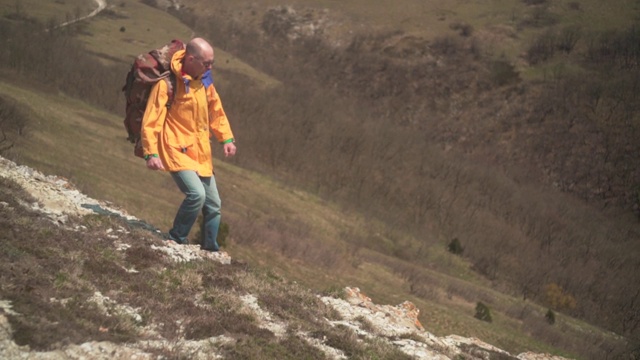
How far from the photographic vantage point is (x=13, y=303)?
19.7 feet

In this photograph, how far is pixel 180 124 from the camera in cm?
956

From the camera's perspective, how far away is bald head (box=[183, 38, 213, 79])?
910 centimetres

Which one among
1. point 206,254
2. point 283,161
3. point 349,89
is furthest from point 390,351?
point 349,89

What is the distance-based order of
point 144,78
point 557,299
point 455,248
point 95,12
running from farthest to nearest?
point 95,12, point 455,248, point 557,299, point 144,78

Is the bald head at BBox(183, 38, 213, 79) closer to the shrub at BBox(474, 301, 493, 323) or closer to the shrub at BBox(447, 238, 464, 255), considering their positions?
the shrub at BBox(474, 301, 493, 323)

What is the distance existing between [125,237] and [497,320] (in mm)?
19010

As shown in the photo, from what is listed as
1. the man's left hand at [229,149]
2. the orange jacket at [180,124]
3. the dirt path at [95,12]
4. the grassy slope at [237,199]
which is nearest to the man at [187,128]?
the orange jacket at [180,124]

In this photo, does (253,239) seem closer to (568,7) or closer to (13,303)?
(13,303)

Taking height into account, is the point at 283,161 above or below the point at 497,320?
below

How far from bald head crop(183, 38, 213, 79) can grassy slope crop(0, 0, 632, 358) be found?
10.9m

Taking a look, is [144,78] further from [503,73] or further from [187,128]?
[503,73]

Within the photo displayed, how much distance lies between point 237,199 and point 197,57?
28.4m

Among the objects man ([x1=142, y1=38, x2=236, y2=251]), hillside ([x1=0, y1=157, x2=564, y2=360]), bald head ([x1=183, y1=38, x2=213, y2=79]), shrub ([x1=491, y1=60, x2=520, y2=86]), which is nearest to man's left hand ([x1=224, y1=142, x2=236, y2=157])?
man ([x1=142, y1=38, x2=236, y2=251])

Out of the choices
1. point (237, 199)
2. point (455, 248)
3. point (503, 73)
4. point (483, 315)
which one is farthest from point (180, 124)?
point (503, 73)
